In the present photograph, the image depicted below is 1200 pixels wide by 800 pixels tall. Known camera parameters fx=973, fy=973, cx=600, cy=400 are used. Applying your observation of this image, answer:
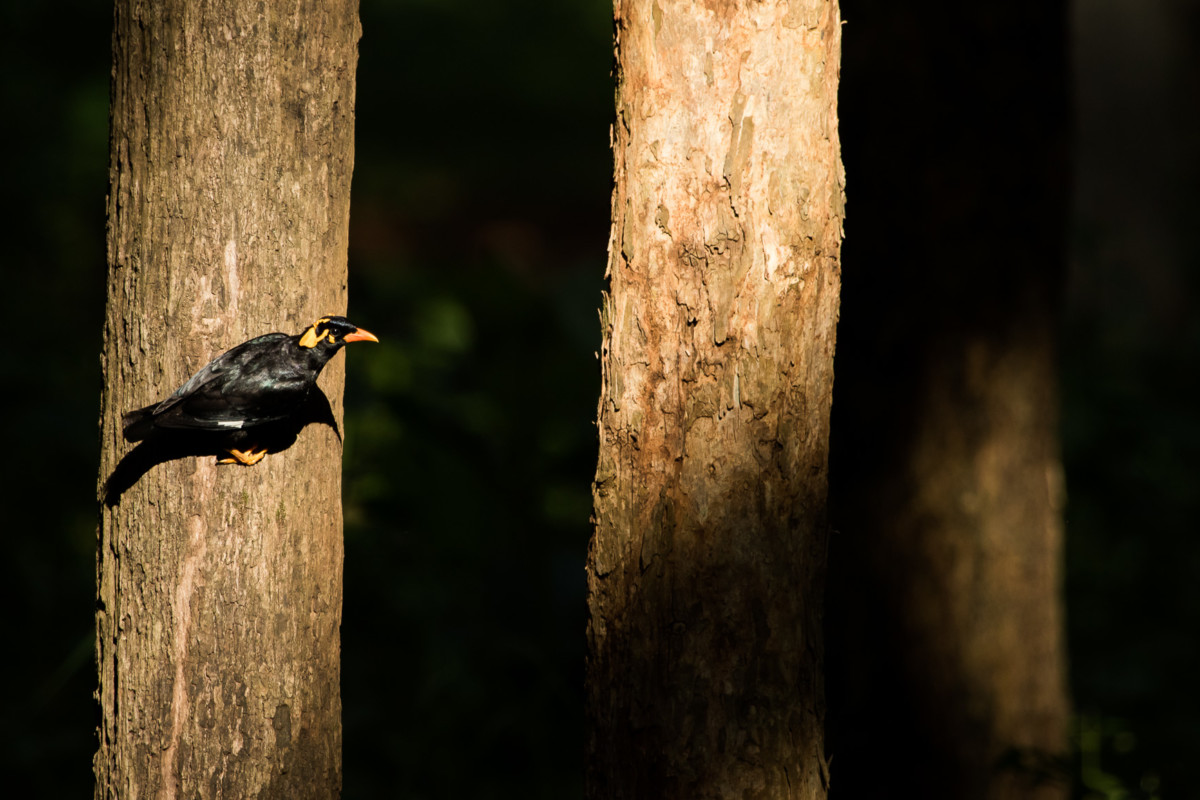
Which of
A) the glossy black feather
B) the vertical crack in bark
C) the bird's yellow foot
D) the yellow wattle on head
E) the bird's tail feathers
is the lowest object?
the vertical crack in bark

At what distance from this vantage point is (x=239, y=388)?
5.73 feet

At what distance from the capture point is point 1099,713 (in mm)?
4164

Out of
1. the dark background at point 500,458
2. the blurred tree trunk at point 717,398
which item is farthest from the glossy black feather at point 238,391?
the dark background at point 500,458

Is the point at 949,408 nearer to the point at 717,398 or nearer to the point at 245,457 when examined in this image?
the point at 717,398

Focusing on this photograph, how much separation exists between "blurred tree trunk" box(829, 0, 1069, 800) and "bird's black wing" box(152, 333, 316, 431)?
6.93ft

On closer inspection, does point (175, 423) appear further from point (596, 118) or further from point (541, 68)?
point (541, 68)

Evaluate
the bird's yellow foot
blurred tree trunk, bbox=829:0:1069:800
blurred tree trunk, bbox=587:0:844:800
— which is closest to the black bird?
the bird's yellow foot

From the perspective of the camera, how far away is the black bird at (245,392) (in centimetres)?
174

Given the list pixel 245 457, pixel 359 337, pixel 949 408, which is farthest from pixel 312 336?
pixel 949 408

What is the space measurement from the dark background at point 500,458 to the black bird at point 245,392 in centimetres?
166

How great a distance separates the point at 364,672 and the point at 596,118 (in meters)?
13.9

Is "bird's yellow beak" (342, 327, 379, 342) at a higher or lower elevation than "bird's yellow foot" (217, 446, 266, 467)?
higher

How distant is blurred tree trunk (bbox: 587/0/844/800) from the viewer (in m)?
1.77

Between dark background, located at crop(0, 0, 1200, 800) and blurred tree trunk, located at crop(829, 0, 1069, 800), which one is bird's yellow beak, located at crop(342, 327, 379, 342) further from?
blurred tree trunk, located at crop(829, 0, 1069, 800)
